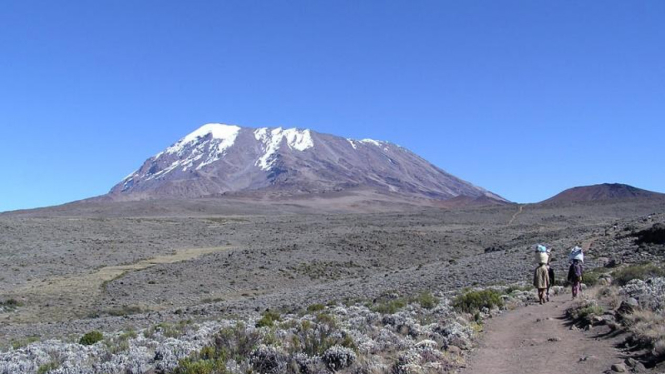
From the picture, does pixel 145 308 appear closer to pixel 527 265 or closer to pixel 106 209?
pixel 527 265

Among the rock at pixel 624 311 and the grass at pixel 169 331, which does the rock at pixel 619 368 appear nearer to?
the rock at pixel 624 311

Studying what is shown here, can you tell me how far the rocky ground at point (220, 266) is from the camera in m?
21.5

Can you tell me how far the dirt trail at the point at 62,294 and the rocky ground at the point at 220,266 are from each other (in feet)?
0.18

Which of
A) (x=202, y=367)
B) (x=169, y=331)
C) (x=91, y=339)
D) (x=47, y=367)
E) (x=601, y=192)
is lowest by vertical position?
(x=91, y=339)

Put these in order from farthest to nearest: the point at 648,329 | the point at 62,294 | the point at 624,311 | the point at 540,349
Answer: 1. the point at 62,294
2. the point at 624,311
3. the point at 540,349
4. the point at 648,329

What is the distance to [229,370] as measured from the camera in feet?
24.2

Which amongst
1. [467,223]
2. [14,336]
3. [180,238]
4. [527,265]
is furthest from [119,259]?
[467,223]

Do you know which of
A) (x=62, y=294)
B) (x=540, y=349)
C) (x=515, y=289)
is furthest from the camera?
(x=62, y=294)

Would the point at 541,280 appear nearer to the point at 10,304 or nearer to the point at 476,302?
the point at 476,302

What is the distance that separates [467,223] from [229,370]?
68778 mm

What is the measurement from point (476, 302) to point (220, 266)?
2369 cm

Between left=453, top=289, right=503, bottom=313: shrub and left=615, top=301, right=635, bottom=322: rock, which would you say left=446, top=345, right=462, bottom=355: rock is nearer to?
left=615, top=301, right=635, bottom=322: rock

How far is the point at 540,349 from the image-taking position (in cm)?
916

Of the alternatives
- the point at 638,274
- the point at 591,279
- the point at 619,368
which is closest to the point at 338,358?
the point at 619,368
